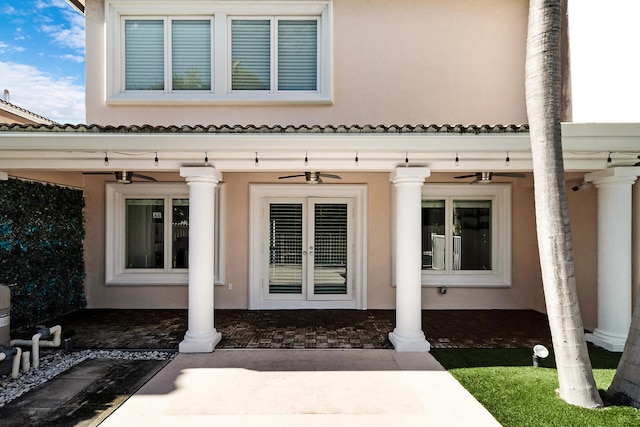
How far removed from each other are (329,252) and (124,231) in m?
5.49

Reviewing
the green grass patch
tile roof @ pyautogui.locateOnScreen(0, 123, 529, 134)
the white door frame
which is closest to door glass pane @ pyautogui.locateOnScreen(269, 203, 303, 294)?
the white door frame

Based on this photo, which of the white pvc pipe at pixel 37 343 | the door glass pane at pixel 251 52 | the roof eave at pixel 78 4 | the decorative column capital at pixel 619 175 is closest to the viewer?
the white pvc pipe at pixel 37 343

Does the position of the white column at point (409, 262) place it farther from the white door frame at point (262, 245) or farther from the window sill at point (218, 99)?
the window sill at point (218, 99)

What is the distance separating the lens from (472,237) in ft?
33.8

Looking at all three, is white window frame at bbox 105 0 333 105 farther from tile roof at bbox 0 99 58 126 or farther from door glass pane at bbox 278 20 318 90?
tile roof at bbox 0 99 58 126

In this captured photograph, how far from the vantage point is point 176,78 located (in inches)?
404

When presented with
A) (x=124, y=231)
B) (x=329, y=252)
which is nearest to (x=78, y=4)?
(x=124, y=231)

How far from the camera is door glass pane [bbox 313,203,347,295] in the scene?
33.3ft

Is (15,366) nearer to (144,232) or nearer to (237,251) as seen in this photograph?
(144,232)

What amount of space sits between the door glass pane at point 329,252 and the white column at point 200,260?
12.1 feet

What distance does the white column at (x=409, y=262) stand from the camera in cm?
693

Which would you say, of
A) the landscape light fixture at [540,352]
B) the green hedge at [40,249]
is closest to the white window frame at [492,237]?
the landscape light fixture at [540,352]

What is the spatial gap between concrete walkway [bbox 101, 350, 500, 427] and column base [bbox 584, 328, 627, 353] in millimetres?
3394

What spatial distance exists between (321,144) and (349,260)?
174 inches
